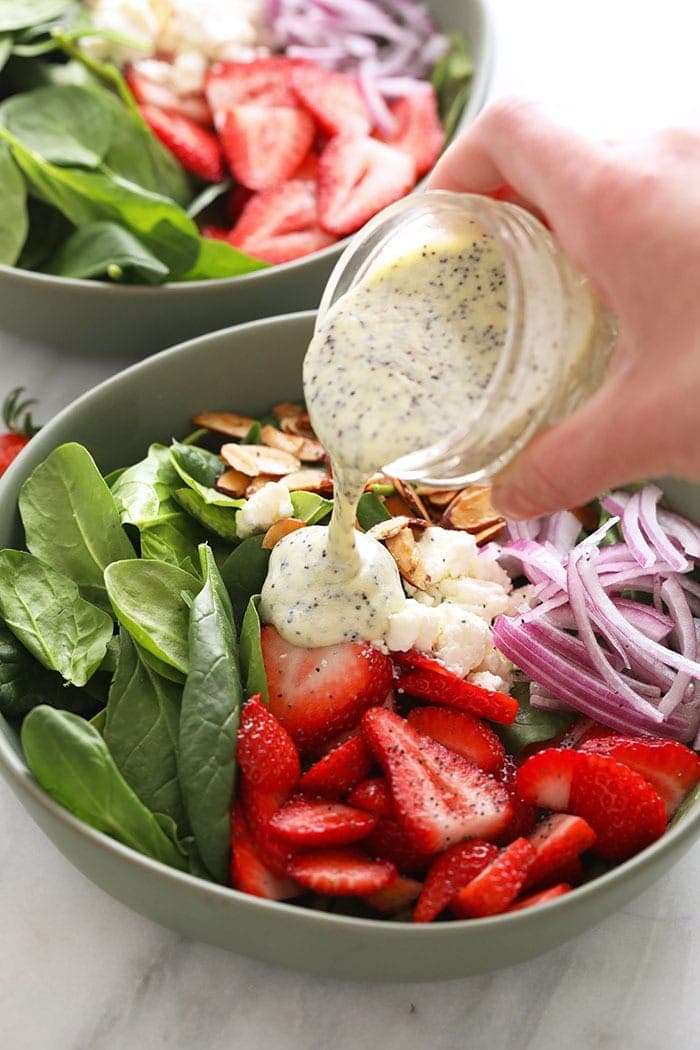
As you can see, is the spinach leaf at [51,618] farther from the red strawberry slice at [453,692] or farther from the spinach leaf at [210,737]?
the red strawberry slice at [453,692]

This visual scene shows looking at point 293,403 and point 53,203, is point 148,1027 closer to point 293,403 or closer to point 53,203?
point 293,403

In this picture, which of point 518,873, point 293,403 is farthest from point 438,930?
point 293,403

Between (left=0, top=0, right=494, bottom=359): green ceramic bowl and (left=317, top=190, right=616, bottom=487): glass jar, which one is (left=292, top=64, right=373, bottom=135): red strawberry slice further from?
(left=317, top=190, right=616, bottom=487): glass jar

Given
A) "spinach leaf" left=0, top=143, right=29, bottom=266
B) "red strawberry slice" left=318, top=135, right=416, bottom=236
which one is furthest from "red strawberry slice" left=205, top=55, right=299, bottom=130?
"spinach leaf" left=0, top=143, right=29, bottom=266

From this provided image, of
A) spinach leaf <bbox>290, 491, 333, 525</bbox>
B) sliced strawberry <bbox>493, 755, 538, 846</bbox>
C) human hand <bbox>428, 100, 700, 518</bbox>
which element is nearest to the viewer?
human hand <bbox>428, 100, 700, 518</bbox>

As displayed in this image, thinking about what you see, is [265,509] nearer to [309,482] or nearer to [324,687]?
[309,482]

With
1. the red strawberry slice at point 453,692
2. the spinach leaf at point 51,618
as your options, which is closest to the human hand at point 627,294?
the red strawberry slice at point 453,692
